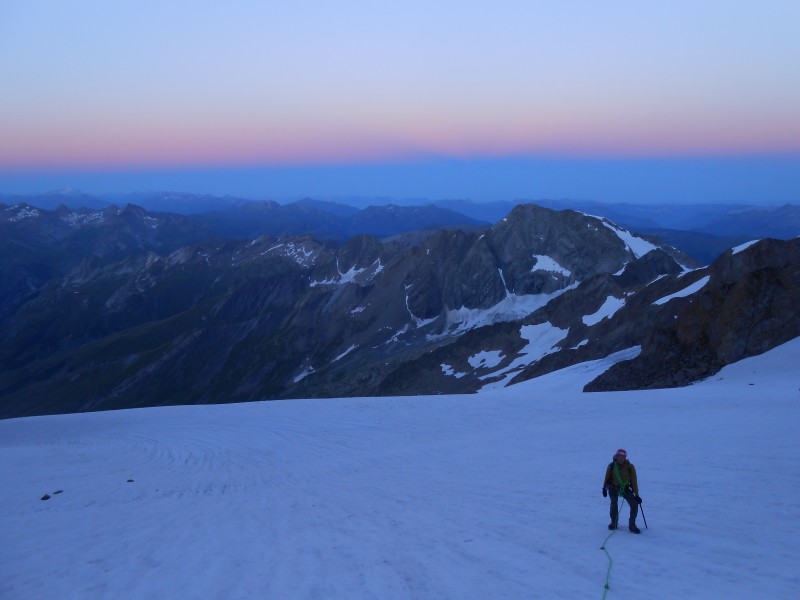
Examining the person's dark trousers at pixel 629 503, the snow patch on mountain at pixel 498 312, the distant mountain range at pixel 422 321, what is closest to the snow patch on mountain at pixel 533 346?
the distant mountain range at pixel 422 321

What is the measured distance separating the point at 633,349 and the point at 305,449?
23893 mm

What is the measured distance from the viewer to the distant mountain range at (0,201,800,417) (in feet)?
Result: 102

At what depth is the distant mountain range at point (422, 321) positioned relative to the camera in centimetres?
3123

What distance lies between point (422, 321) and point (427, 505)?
246 ft

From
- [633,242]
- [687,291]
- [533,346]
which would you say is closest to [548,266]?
[633,242]

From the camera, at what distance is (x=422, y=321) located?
Answer: 86.9 meters

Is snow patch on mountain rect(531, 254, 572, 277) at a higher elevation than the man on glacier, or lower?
lower

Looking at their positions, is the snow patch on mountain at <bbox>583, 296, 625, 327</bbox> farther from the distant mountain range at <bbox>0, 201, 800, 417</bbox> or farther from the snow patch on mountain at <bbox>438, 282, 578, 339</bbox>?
the snow patch on mountain at <bbox>438, 282, 578, 339</bbox>

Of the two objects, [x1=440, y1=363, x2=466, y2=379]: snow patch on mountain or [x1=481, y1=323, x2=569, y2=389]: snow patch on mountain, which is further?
[x1=440, y1=363, x2=466, y2=379]: snow patch on mountain

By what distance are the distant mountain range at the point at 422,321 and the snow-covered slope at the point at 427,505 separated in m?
8.64

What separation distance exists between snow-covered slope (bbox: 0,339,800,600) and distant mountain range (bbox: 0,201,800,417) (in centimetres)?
864

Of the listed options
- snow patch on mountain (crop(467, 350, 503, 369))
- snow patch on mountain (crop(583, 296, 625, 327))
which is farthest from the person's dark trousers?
snow patch on mountain (crop(583, 296, 625, 327))

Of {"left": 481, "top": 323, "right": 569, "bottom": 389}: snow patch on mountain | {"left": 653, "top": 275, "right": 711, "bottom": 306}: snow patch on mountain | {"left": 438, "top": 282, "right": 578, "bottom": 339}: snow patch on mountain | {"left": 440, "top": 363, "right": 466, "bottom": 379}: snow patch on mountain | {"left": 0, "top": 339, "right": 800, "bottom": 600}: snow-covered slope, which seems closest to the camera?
{"left": 0, "top": 339, "right": 800, "bottom": 600}: snow-covered slope

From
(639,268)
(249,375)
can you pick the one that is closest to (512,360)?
(639,268)
